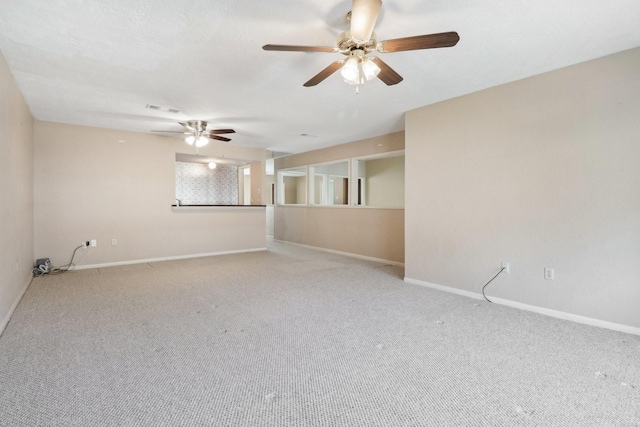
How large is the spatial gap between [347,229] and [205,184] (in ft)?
12.6

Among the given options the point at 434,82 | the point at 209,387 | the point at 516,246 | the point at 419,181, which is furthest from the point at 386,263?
the point at 209,387

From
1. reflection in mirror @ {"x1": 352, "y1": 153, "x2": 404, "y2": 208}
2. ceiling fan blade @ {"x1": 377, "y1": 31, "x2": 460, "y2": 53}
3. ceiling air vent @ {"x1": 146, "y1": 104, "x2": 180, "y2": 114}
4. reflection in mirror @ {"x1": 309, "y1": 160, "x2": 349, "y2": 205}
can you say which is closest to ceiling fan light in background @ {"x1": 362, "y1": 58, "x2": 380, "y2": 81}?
ceiling fan blade @ {"x1": 377, "y1": 31, "x2": 460, "y2": 53}

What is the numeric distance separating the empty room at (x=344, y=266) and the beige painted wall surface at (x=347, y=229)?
90 centimetres

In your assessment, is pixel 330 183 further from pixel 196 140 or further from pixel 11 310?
pixel 11 310

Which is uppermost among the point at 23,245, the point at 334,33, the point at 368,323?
the point at 334,33

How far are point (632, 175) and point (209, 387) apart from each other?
142 inches

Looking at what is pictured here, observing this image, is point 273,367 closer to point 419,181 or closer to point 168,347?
point 168,347

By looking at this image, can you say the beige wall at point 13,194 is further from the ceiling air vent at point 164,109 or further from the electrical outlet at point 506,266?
the electrical outlet at point 506,266

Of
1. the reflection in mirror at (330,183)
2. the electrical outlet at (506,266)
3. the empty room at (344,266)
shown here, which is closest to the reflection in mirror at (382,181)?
the reflection in mirror at (330,183)

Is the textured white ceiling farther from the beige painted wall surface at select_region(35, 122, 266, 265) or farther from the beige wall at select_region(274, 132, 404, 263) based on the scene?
the beige wall at select_region(274, 132, 404, 263)

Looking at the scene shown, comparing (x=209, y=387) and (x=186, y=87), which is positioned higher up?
(x=186, y=87)

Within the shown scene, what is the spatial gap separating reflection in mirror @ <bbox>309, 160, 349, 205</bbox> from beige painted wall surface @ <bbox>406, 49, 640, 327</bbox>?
4.07 metres

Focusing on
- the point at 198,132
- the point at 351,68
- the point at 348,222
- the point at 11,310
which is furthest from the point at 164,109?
the point at 348,222

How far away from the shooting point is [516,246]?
10.3 ft
